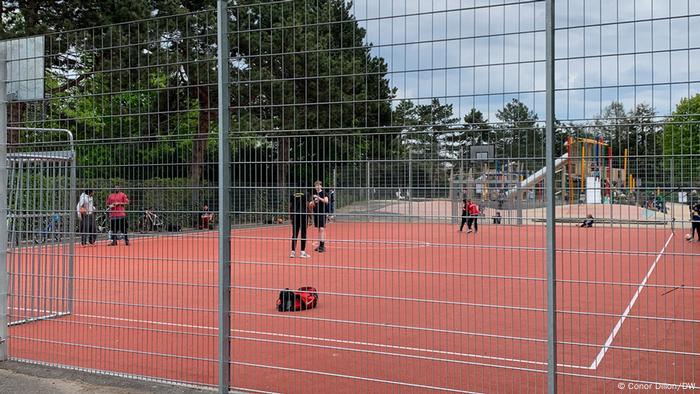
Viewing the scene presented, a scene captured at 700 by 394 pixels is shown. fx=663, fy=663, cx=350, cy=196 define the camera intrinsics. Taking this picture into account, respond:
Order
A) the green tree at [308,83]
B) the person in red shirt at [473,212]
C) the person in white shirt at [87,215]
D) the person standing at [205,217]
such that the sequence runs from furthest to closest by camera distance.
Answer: the person in white shirt at [87,215] → the person standing at [205,217] → the green tree at [308,83] → the person in red shirt at [473,212]

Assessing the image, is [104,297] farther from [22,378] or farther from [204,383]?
[204,383]

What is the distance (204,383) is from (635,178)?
3.66 metres

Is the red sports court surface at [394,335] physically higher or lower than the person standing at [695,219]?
lower

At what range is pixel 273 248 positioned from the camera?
264 inches

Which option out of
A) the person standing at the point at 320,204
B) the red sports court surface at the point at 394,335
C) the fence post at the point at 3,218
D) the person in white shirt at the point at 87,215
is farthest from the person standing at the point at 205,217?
the fence post at the point at 3,218

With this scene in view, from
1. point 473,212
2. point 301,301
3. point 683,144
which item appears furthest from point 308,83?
point 301,301

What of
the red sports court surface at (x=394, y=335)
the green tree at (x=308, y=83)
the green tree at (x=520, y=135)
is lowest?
the red sports court surface at (x=394, y=335)

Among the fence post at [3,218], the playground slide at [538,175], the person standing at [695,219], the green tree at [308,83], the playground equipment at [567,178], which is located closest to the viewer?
the person standing at [695,219]

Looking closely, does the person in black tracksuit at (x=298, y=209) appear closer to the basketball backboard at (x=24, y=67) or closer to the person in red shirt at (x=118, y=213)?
the person in red shirt at (x=118, y=213)

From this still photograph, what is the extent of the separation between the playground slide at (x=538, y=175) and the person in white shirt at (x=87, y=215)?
4.17 metres

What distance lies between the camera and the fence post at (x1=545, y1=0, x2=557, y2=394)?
4.04 metres

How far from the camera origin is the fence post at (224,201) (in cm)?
502

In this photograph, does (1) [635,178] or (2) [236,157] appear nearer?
(1) [635,178]

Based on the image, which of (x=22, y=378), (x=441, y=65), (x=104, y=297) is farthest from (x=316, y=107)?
(x=104, y=297)
